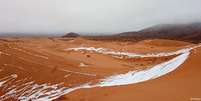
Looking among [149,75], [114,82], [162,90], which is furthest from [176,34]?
[162,90]

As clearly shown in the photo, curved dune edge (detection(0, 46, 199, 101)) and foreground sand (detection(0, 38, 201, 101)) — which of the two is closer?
foreground sand (detection(0, 38, 201, 101))

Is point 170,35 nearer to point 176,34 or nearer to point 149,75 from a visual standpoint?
point 176,34

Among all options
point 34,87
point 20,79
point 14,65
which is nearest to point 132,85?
point 34,87

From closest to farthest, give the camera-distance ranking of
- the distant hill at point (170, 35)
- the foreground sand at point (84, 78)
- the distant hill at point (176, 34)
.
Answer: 1. the foreground sand at point (84, 78)
2. the distant hill at point (170, 35)
3. the distant hill at point (176, 34)

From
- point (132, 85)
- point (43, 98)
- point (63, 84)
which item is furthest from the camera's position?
point (63, 84)

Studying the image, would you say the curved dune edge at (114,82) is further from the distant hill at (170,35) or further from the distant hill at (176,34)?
the distant hill at (176,34)

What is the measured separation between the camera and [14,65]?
498 inches

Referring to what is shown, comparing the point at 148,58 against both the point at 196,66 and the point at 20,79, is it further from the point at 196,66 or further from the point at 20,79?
the point at 196,66

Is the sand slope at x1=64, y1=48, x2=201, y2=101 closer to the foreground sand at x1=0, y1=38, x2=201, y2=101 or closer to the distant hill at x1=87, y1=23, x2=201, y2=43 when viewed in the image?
the foreground sand at x1=0, y1=38, x2=201, y2=101

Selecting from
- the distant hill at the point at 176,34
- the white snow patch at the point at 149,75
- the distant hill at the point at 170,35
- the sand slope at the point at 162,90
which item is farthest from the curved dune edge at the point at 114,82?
the distant hill at the point at 176,34

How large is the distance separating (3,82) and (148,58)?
39.8ft

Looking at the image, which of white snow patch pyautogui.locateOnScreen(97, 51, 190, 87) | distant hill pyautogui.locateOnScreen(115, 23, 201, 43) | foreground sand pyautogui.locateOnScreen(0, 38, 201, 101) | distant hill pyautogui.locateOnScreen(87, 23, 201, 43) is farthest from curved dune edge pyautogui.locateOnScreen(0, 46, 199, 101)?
distant hill pyautogui.locateOnScreen(115, 23, 201, 43)

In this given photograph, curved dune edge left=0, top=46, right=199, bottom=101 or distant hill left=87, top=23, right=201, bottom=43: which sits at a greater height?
curved dune edge left=0, top=46, right=199, bottom=101

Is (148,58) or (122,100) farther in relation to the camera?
(148,58)
